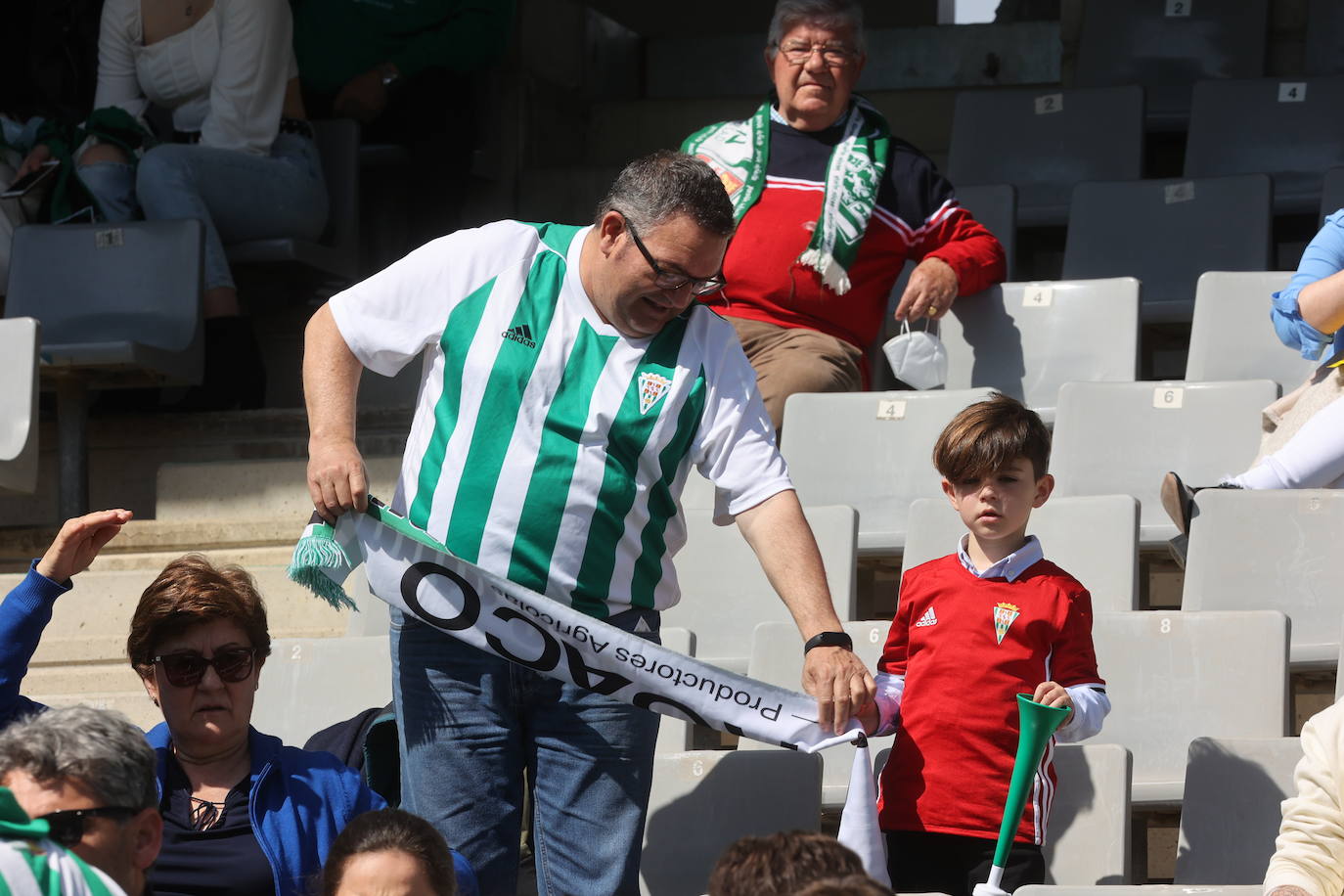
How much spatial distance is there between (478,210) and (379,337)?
4.14 m

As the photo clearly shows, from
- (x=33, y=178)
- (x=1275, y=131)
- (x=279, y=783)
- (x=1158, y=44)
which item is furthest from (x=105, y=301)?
(x=1158, y=44)

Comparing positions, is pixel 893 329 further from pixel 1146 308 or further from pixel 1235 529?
pixel 1235 529

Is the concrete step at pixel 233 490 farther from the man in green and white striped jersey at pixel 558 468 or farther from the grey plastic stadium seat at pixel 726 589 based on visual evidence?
the man in green and white striped jersey at pixel 558 468

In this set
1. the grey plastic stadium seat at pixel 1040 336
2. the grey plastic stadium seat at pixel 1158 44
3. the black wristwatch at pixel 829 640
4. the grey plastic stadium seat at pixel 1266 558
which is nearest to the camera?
the black wristwatch at pixel 829 640

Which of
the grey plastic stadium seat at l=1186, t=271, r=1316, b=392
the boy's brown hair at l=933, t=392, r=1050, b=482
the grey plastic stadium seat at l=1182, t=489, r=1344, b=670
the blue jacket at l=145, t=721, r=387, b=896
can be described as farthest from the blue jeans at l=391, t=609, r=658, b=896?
the grey plastic stadium seat at l=1186, t=271, r=1316, b=392

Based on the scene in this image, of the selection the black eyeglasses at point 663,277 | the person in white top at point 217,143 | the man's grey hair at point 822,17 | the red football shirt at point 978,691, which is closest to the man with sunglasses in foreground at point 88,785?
the black eyeglasses at point 663,277

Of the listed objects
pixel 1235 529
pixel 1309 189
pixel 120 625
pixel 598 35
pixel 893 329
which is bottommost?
pixel 120 625

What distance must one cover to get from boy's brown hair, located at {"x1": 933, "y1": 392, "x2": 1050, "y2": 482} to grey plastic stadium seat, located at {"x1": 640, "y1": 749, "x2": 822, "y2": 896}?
0.54 meters

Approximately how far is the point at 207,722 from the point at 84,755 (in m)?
0.70

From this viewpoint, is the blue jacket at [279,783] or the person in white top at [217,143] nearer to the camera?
the blue jacket at [279,783]

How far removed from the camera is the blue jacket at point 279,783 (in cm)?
264

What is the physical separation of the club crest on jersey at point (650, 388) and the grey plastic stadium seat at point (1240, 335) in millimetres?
2403

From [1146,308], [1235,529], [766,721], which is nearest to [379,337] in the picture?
[766,721]

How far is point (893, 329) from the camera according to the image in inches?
212
